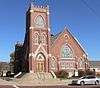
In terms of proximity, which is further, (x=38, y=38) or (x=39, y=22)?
(x=39, y=22)

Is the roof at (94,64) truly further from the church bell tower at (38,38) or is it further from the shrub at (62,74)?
the church bell tower at (38,38)

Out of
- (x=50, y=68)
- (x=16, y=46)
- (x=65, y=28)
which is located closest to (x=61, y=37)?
(x=65, y=28)

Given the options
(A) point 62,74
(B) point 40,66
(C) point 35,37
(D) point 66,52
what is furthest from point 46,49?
(D) point 66,52

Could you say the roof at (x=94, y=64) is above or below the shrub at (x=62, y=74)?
above

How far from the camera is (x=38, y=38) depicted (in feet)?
215

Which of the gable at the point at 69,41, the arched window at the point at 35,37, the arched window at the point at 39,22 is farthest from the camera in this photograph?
the gable at the point at 69,41

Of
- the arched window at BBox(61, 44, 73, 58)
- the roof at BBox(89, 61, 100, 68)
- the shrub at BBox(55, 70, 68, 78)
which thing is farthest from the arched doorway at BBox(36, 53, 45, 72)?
the roof at BBox(89, 61, 100, 68)

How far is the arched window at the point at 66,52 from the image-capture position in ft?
230

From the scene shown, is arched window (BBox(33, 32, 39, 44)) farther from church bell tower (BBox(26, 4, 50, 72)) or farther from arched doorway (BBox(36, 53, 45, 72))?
arched doorway (BBox(36, 53, 45, 72))

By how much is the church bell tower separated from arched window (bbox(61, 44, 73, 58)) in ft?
19.6

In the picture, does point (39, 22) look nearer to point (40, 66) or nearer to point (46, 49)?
point (46, 49)

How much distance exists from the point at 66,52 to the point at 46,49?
693 centimetres

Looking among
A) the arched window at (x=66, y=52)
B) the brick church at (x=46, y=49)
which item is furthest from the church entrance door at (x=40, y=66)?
the arched window at (x=66, y=52)

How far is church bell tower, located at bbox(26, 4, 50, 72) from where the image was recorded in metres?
64.3
